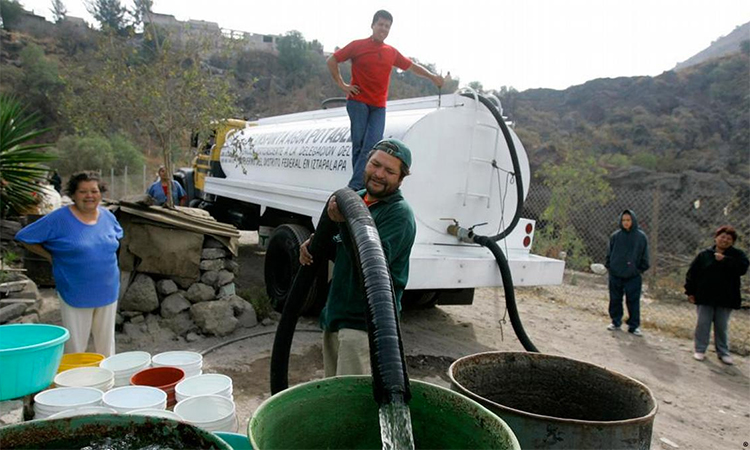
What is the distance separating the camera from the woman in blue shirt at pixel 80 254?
3.31m

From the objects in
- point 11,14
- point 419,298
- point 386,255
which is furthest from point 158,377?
point 11,14

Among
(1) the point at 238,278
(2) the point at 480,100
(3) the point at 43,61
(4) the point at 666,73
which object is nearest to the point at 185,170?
(1) the point at 238,278

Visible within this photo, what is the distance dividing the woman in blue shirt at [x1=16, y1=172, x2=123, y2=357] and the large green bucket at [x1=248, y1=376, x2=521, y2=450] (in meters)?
2.54

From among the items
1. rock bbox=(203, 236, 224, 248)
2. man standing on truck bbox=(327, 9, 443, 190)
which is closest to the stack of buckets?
man standing on truck bbox=(327, 9, 443, 190)

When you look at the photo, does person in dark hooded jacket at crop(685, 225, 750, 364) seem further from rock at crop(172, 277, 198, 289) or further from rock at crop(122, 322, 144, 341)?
rock at crop(122, 322, 144, 341)

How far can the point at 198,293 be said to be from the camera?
5.30 m

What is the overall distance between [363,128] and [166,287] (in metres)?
2.71

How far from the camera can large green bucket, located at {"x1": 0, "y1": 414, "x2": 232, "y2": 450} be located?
113 centimetres

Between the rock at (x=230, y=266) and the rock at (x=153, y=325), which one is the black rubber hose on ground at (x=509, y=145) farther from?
the rock at (x=153, y=325)

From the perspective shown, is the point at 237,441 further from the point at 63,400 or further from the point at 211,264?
the point at 211,264

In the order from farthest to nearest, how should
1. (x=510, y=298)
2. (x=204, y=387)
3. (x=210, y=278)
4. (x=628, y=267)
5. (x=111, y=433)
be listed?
(x=628, y=267), (x=210, y=278), (x=510, y=298), (x=204, y=387), (x=111, y=433)

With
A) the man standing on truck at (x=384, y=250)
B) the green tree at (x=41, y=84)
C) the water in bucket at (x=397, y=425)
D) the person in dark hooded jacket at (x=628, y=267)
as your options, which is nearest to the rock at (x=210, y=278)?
the man standing on truck at (x=384, y=250)

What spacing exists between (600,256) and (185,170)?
11511 millimetres

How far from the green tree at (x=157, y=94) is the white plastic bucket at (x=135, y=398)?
189 inches
